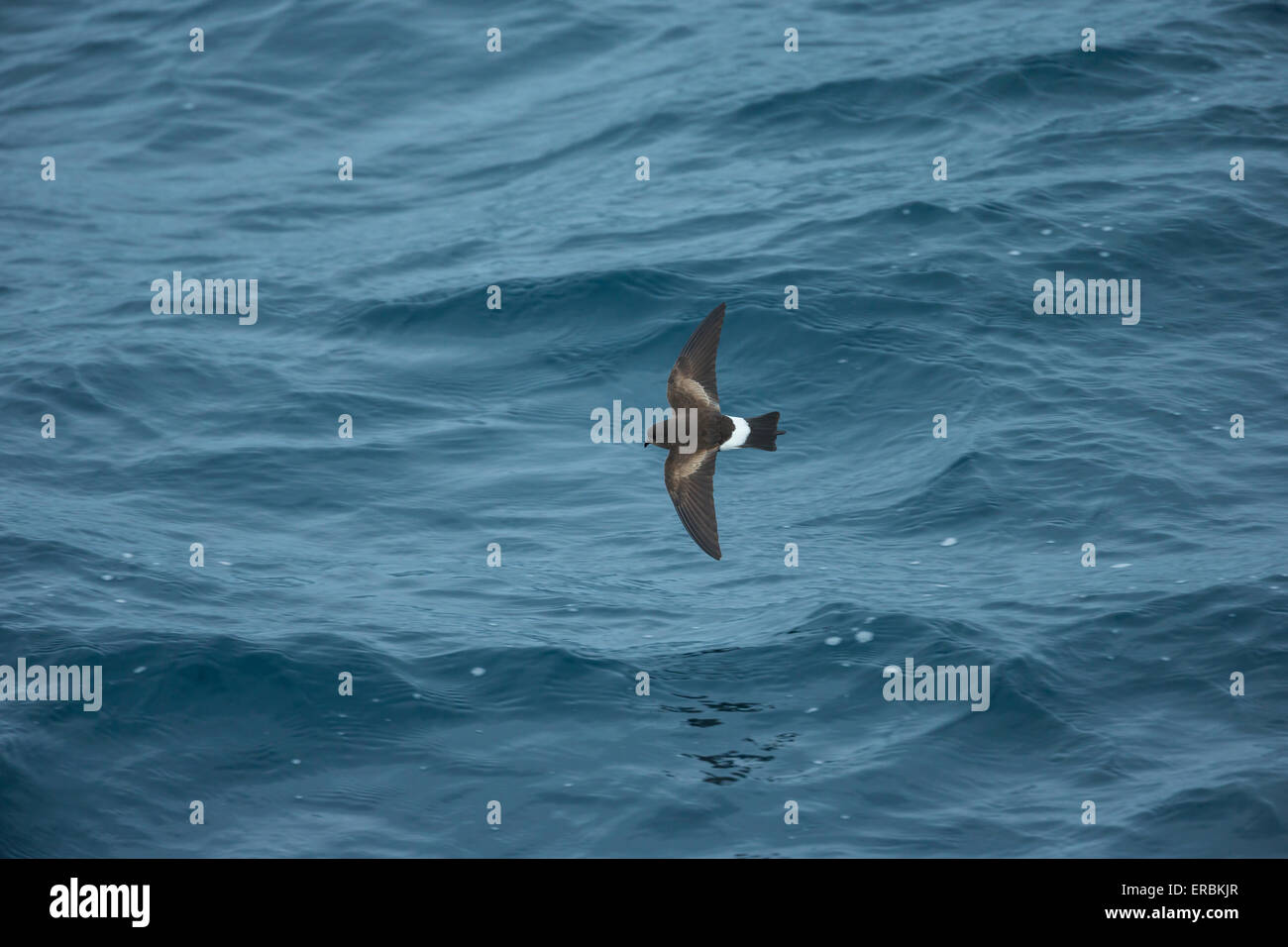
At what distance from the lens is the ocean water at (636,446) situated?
10.2m

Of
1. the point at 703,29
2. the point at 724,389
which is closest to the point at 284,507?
the point at 724,389

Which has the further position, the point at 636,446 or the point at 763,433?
the point at 636,446

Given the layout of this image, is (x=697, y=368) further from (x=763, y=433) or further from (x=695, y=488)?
(x=695, y=488)

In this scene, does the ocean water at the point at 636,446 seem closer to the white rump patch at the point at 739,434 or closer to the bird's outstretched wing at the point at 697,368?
the white rump patch at the point at 739,434

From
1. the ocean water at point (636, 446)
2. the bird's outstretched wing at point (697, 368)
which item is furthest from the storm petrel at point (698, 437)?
the ocean water at point (636, 446)

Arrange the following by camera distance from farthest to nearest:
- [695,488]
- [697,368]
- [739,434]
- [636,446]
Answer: [636,446] → [697,368] → [739,434] → [695,488]

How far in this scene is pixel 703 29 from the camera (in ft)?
76.7

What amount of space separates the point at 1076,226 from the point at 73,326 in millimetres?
12419

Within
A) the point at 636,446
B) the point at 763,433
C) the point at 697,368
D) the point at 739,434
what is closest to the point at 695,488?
the point at 739,434

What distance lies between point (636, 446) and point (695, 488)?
506cm

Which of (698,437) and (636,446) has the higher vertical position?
(636,446)

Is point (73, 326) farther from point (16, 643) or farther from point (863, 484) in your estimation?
point (863, 484)

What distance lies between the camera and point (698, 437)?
35.6 ft

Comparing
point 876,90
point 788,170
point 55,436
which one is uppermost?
Result: point 876,90
